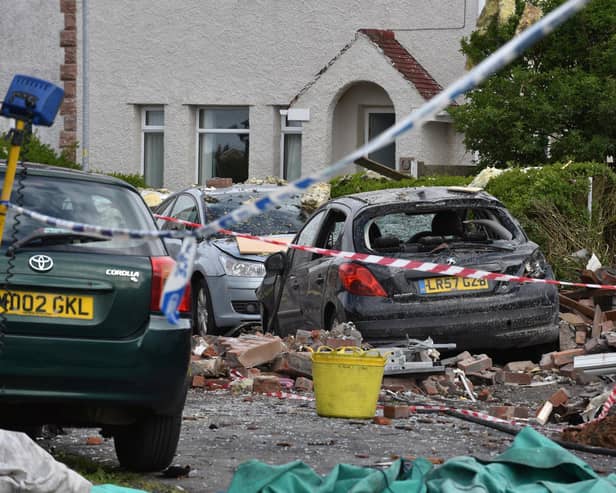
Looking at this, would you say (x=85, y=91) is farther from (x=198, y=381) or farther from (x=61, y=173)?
(x=61, y=173)

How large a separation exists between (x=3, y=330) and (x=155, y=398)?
0.83 m

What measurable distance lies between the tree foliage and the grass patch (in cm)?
1318

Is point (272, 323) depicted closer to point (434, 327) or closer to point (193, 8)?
point (434, 327)

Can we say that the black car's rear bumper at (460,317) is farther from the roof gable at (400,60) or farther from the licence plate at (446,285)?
the roof gable at (400,60)

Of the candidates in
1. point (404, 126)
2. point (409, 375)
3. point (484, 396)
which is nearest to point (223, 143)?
point (409, 375)

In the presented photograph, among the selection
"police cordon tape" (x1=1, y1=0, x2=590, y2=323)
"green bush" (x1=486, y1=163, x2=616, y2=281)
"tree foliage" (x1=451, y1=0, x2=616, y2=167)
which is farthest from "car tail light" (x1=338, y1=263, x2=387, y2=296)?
"tree foliage" (x1=451, y1=0, x2=616, y2=167)

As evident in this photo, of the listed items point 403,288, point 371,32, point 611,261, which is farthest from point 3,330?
point 371,32

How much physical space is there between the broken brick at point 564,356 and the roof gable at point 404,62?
499 inches

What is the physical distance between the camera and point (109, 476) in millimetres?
7211

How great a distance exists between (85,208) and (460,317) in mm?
4914

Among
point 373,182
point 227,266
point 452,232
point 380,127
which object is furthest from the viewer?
point 380,127

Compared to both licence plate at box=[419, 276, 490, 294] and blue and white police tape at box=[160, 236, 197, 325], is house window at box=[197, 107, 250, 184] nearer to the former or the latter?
licence plate at box=[419, 276, 490, 294]

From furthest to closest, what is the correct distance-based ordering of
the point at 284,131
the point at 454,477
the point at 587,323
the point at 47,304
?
1. the point at 284,131
2. the point at 587,323
3. the point at 47,304
4. the point at 454,477

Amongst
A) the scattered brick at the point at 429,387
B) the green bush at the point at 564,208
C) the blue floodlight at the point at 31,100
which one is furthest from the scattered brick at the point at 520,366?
the blue floodlight at the point at 31,100
